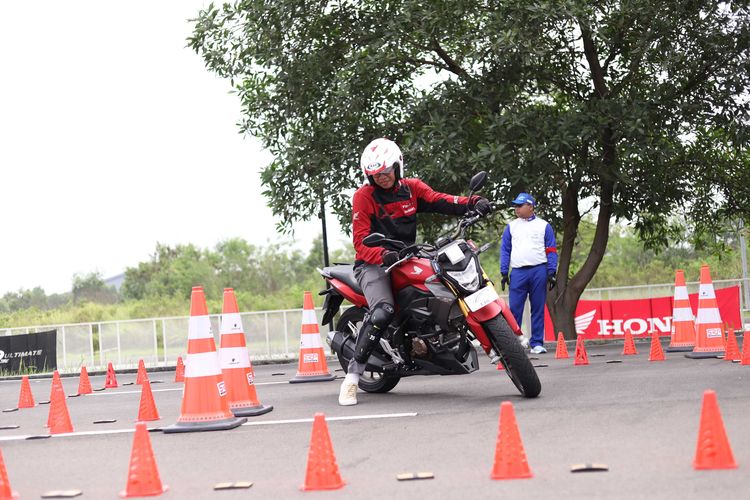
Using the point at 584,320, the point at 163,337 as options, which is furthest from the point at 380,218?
the point at 163,337

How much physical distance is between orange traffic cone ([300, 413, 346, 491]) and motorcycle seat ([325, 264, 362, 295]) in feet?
13.0

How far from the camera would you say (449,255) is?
8.54m

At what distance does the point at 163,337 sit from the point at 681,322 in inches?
524

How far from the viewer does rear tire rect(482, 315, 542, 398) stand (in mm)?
8320

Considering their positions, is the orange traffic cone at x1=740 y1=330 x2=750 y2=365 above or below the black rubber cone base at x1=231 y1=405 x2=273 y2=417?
above

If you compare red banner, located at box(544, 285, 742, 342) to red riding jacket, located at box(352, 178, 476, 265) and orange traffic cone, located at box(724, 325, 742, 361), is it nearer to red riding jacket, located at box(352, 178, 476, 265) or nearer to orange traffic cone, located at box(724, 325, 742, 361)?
orange traffic cone, located at box(724, 325, 742, 361)

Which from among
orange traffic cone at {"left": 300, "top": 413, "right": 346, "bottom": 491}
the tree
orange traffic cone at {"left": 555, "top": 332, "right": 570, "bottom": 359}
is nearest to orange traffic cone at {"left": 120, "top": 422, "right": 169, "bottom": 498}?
orange traffic cone at {"left": 300, "top": 413, "right": 346, "bottom": 491}

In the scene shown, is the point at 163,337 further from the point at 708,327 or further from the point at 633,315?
the point at 708,327

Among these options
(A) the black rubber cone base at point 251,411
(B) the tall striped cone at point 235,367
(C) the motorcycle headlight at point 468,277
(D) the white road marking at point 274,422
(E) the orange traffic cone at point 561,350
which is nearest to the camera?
(D) the white road marking at point 274,422

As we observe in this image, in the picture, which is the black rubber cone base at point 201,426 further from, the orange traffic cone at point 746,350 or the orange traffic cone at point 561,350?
the orange traffic cone at point 561,350

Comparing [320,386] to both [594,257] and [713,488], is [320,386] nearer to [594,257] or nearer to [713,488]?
Result: [713,488]

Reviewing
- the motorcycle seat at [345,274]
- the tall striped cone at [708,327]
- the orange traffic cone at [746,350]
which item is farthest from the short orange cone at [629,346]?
the motorcycle seat at [345,274]

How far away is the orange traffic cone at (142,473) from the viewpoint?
18.5 ft

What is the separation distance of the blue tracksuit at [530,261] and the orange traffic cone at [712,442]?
7.84 meters
